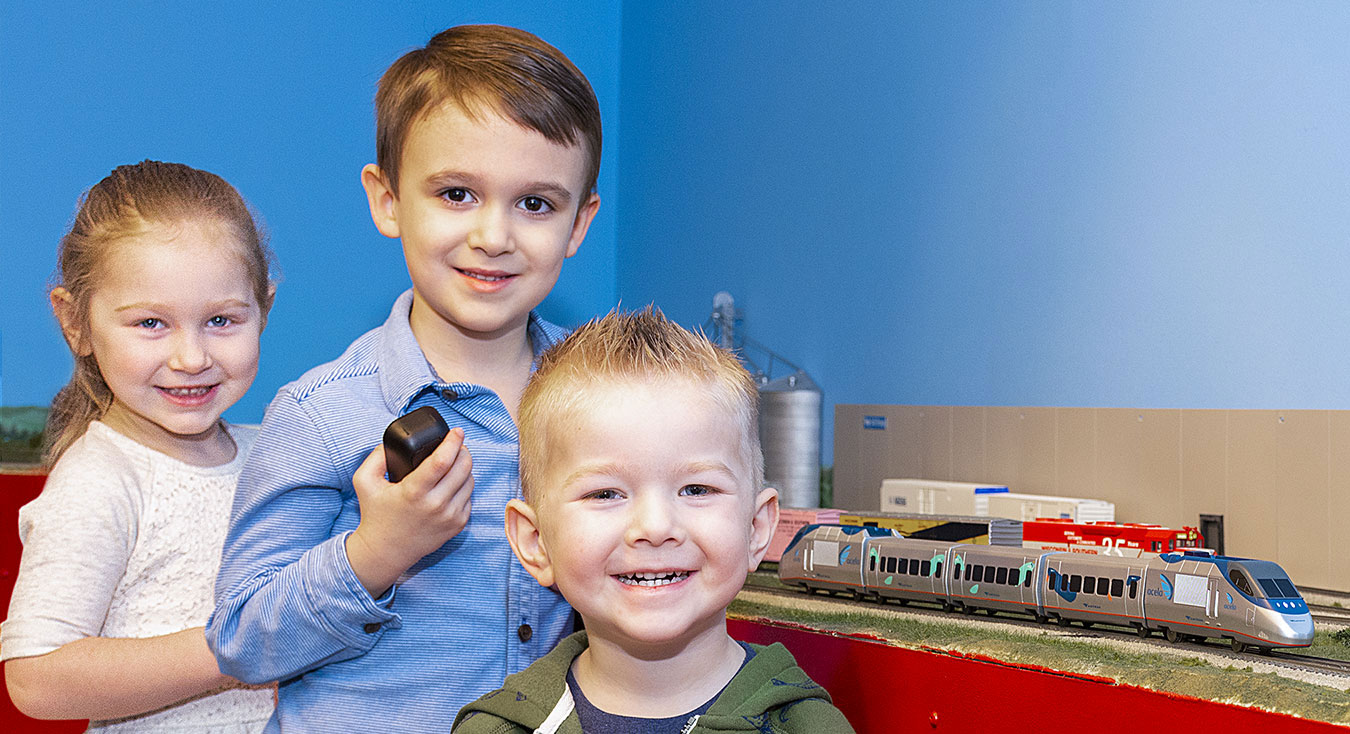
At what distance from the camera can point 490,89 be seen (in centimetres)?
101

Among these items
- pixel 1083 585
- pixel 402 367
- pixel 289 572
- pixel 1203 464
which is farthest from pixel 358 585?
pixel 1203 464

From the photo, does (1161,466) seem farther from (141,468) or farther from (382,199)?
(141,468)

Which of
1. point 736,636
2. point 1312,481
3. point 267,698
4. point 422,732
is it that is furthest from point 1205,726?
point 1312,481

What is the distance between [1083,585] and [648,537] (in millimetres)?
531

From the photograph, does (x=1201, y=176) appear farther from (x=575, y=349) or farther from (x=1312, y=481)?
(x=575, y=349)

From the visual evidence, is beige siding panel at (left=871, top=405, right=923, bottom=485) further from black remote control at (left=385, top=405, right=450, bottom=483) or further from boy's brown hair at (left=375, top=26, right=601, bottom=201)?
black remote control at (left=385, top=405, right=450, bottom=483)

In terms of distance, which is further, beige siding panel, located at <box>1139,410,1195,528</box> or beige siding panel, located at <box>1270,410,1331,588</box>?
beige siding panel, located at <box>1139,410,1195,528</box>

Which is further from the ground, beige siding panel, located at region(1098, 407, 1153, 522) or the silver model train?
beige siding panel, located at region(1098, 407, 1153, 522)

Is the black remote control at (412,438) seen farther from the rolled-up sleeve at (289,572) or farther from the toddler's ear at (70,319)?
the toddler's ear at (70,319)

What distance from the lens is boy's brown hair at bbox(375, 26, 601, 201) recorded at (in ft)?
3.33

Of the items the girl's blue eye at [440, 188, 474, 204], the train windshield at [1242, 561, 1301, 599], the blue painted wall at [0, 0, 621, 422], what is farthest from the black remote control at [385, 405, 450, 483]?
the blue painted wall at [0, 0, 621, 422]

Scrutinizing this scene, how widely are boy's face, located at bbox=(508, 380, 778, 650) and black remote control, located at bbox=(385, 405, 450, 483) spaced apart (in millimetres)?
116

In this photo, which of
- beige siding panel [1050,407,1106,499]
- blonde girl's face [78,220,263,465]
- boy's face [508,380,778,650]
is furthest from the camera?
beige siding panel [1050,407,1106,499]

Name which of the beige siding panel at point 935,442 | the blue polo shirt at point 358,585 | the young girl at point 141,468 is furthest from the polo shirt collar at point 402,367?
the beige siding panel at point 935,442
